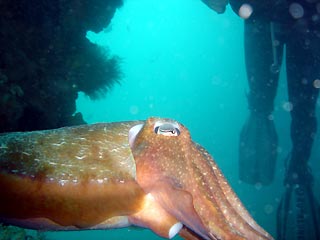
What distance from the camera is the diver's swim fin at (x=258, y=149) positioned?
1041cm

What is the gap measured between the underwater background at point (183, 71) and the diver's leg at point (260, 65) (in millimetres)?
75678

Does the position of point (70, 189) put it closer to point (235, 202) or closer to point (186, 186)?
point (186, 186)

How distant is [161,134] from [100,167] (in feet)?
1.36

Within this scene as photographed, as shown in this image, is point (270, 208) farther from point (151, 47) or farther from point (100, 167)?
point (151, 47)

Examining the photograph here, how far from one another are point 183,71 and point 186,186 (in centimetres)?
16279

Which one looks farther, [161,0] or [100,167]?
[161,0]

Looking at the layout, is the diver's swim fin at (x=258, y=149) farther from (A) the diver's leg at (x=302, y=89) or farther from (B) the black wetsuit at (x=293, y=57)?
(A) the diver's leg at (x=302, y=89)

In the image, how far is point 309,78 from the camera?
7566mm

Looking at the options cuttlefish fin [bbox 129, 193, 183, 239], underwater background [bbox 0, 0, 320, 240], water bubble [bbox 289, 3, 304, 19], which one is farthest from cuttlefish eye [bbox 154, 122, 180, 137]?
underwater background [bbox 0, 0, 320, 240]

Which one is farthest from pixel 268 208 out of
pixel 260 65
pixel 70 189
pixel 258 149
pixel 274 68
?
pixel 70 189

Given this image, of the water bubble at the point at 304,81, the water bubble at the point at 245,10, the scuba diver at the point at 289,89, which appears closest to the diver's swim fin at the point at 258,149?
the scuba diver at the point at 289,89

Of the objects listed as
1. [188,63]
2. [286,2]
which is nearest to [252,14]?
[286,2]

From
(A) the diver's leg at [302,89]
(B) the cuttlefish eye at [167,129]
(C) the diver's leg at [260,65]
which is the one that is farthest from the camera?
(C) the diver's leg at [260,65]

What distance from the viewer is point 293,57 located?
7.93 m
